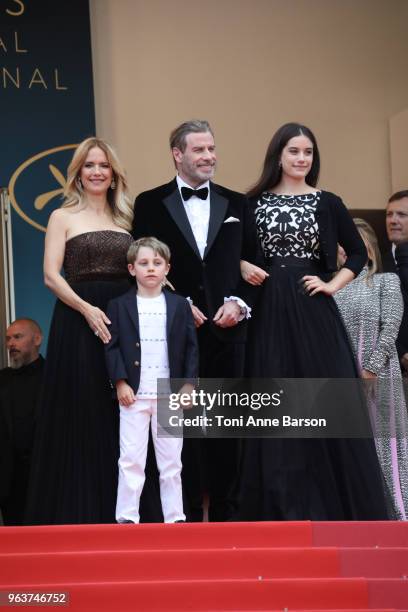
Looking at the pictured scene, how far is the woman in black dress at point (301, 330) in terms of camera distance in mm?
5559

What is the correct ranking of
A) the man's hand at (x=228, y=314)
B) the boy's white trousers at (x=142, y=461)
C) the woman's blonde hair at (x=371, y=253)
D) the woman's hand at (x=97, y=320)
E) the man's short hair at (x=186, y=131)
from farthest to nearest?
the woman's blonde hair at (x=371, y=253), the man's short hair at (x=186, y=131), the man's hand at (x=228, y=314), the woman's hand at (x=97, y=320), the boy's white trousers at (x=142, y=461)

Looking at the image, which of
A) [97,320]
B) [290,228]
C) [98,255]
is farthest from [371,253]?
[97,320]

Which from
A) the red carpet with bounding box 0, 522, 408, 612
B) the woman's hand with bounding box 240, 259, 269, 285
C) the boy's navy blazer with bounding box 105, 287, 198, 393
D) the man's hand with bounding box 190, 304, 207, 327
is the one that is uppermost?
the woman's hand with bounding box 240, 259, 269, 285

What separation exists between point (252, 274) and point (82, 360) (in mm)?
858

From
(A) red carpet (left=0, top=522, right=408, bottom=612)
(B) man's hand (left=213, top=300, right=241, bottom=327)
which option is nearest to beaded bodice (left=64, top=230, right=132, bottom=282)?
(B) man's hand (left=213, top=300, right=241, bottom=327)

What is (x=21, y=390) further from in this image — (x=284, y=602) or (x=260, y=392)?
(x=284, y=602)

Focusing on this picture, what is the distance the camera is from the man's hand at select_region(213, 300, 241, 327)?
5.62 m

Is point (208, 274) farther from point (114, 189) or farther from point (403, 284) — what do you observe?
point (403, 284)

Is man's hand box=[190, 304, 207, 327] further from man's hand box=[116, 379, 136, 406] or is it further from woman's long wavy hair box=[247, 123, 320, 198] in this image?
woman's long wavy hair box=[247, 123, 320, 198]

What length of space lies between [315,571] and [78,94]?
15.7 ft

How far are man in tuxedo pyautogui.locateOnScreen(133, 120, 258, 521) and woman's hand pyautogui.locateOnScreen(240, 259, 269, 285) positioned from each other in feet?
0.09

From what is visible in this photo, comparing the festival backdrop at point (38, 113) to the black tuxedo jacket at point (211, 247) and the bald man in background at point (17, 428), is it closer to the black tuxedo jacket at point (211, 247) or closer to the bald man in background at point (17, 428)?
the bald man in background at point (17, 428)

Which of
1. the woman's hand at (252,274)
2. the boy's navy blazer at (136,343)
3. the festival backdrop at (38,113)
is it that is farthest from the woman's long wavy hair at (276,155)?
the festival backdrop at (38,113)

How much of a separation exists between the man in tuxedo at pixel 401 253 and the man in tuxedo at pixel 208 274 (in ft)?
4.40
